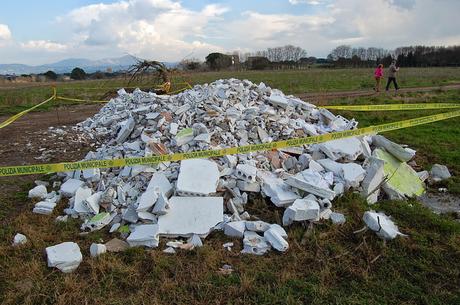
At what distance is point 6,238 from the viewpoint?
4.88m

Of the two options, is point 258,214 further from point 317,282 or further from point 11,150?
point 11,150

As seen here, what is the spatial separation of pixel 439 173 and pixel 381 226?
3085 mm

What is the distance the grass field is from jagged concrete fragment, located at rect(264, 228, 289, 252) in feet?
0.26

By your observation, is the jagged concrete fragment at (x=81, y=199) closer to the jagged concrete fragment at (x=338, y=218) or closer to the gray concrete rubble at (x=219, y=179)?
the gray concrete rubble at (x=219, y=179)

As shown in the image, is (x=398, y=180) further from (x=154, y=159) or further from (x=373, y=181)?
(x=154, y=159)

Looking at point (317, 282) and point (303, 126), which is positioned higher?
point (303, 126)

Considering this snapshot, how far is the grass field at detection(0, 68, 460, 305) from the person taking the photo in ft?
12.3

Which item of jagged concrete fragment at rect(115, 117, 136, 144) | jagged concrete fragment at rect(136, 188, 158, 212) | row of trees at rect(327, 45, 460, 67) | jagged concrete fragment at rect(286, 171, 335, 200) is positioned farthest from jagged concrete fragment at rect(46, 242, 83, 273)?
row of trees at rect(327, 45, 460, 67)

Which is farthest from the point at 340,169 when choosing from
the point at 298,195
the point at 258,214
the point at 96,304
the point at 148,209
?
the point at 96,304

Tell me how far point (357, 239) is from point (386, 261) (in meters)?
0.46

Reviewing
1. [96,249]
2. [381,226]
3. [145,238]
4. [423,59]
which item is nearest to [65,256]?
[96,249]

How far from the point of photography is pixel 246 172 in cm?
565

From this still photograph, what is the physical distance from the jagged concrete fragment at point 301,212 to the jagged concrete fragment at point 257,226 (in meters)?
0.28

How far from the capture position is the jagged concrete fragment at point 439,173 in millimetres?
6899
